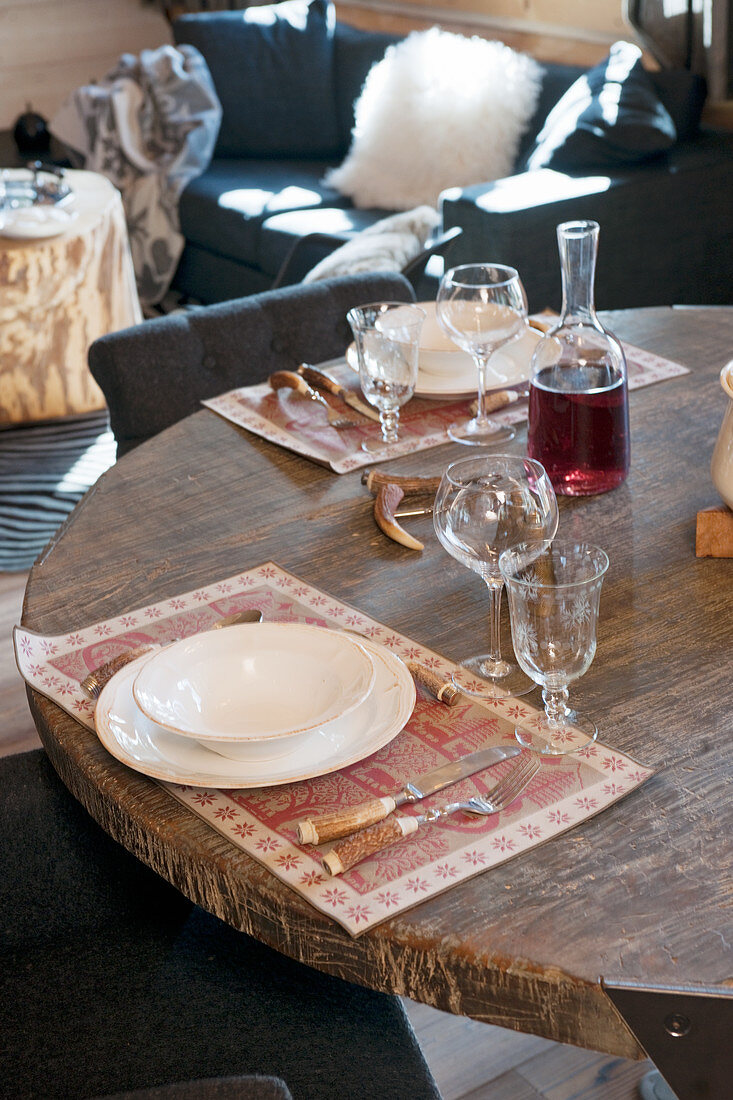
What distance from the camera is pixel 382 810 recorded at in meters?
0.76

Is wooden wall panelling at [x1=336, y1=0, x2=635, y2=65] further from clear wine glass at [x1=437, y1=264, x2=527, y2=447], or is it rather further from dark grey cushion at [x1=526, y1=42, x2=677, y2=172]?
clear wine glass at [x1=437, y1=264, x2=527, y2=447]

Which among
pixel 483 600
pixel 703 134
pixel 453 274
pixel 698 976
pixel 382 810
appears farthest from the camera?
pixel 703 134

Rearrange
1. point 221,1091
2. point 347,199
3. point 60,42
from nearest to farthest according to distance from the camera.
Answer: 1. point 221,1091
2. point 347,199
3. point 60,42

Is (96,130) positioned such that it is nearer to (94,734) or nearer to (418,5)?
(418,5)

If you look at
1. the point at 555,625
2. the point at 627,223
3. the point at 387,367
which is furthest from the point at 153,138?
the point at 555,625

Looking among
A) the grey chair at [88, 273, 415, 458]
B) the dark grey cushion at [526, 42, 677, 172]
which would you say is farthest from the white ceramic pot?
the dark grey cushion at [526, 42, 677, 172]

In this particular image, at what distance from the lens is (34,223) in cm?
315

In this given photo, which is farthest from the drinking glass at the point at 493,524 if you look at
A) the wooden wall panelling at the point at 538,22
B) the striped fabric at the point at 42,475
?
the wooden wall panelling at the point at 538,22

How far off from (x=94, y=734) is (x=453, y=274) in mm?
757

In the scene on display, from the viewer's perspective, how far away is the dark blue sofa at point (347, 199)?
9.44ft

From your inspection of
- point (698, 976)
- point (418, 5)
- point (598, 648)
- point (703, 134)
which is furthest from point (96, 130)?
point (698, 976)

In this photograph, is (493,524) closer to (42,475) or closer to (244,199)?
(42,475)

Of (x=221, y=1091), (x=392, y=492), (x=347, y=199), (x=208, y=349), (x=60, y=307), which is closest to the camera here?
(x=221, y=1091)

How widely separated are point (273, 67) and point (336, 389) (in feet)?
10.9
